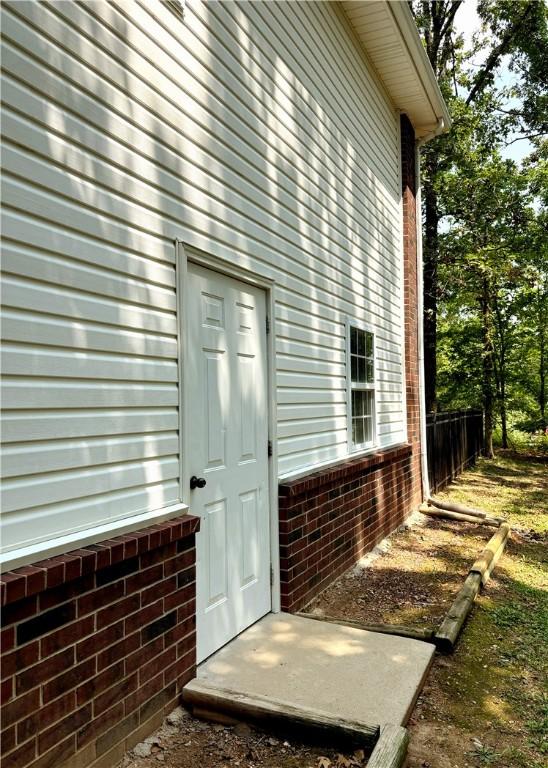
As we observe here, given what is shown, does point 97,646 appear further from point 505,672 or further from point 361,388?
point 361,388

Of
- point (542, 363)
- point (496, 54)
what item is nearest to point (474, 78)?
point (496, 54)

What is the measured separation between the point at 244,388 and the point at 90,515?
1.74 m

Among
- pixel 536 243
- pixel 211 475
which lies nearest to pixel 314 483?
pixel 211 475

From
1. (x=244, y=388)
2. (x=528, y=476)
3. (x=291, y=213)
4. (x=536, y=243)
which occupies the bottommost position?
(x=528, y=476)

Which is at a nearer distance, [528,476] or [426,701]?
[426,701]

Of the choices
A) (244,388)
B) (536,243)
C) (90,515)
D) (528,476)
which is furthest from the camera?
(536,243)

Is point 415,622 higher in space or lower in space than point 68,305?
Answer: lower

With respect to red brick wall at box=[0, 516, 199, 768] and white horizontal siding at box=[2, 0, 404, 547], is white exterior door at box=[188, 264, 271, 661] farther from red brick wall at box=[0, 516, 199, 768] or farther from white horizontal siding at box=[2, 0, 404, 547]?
red brick wall at box=[0, 516, 199, 768]

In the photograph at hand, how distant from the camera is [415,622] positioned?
15.2 ft

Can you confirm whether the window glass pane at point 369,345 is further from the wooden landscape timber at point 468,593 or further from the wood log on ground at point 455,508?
the wood log on ground at point 455,508

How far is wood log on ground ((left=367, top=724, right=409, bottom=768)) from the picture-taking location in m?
2.57

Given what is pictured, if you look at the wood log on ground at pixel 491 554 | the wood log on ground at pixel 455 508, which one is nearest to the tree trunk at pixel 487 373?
the wood log on ground at pixel 455 508

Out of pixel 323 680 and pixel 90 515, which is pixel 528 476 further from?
pixel 90 515

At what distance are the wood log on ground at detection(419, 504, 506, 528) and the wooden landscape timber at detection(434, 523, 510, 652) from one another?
0.75 metres
